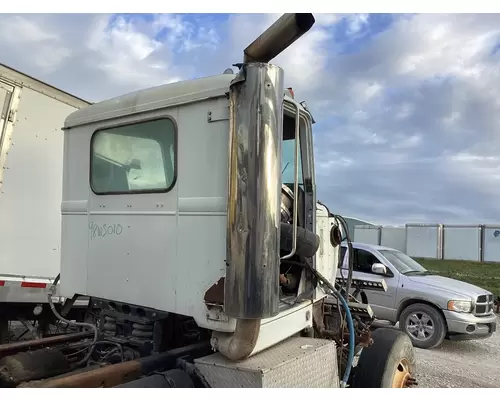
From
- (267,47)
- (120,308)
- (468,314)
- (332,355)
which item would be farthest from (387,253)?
(267,47)

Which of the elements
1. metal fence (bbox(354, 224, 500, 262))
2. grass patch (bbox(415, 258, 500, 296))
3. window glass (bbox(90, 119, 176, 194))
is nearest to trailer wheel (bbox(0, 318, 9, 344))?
window glass (bbox(90, 119, 176, 194))

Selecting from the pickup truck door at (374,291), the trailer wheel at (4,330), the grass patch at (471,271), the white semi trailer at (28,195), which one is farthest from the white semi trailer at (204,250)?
the grass patch at (471,271)

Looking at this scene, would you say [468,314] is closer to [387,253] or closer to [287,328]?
[387,253]

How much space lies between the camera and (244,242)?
2.67 meters

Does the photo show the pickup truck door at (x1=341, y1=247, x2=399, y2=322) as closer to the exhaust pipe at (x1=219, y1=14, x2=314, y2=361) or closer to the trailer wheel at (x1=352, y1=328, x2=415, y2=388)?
the trailer wheel at (x1=352, y1=328, x2=415, y2=388)

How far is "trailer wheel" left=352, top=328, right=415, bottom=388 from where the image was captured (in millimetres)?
4035

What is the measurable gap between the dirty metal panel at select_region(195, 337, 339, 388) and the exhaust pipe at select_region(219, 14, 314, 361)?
40cm

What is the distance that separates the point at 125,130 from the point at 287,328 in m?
2.04

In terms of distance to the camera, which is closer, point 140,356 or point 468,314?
point 140,356

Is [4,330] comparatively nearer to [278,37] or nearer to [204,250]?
[204,250]

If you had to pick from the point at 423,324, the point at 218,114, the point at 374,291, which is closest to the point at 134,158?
the point at 218,114

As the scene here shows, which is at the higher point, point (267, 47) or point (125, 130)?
point (267, 47)

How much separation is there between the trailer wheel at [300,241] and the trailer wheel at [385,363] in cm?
142

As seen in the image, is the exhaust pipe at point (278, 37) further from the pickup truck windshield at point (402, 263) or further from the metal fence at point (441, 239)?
the metal fence at point (441, 239)
